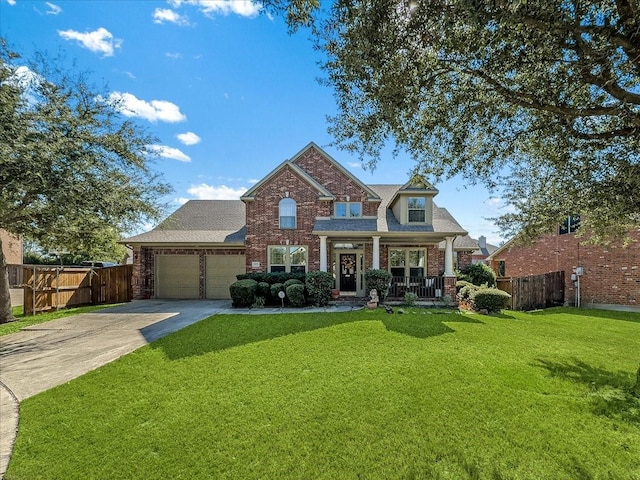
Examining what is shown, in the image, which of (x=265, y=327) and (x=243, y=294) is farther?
(x=243, y=294)

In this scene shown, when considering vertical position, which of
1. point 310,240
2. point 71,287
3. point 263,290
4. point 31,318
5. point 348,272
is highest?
point 310,240

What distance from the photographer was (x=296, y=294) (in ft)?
46.0

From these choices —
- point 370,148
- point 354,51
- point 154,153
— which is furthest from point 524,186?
point 154,153

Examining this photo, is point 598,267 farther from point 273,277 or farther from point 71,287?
point 71,287

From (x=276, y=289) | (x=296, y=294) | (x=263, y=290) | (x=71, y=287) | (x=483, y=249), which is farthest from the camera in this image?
(x=483, y=249)

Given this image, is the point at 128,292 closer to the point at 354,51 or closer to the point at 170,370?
the point at 170,370

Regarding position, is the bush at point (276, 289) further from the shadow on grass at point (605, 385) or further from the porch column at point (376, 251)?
the shadow on grass at point (605, 385)

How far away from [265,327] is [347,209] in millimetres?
8687

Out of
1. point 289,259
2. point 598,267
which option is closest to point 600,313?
point 598,267

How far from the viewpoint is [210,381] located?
5.79 meters

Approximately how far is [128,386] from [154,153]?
9357 mm

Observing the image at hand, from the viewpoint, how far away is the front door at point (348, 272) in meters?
16.8

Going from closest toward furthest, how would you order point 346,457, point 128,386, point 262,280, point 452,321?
point 346,457 < point 128,386 < point 452,321 < point 262,280

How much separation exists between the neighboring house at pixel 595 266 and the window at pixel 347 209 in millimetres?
7119
